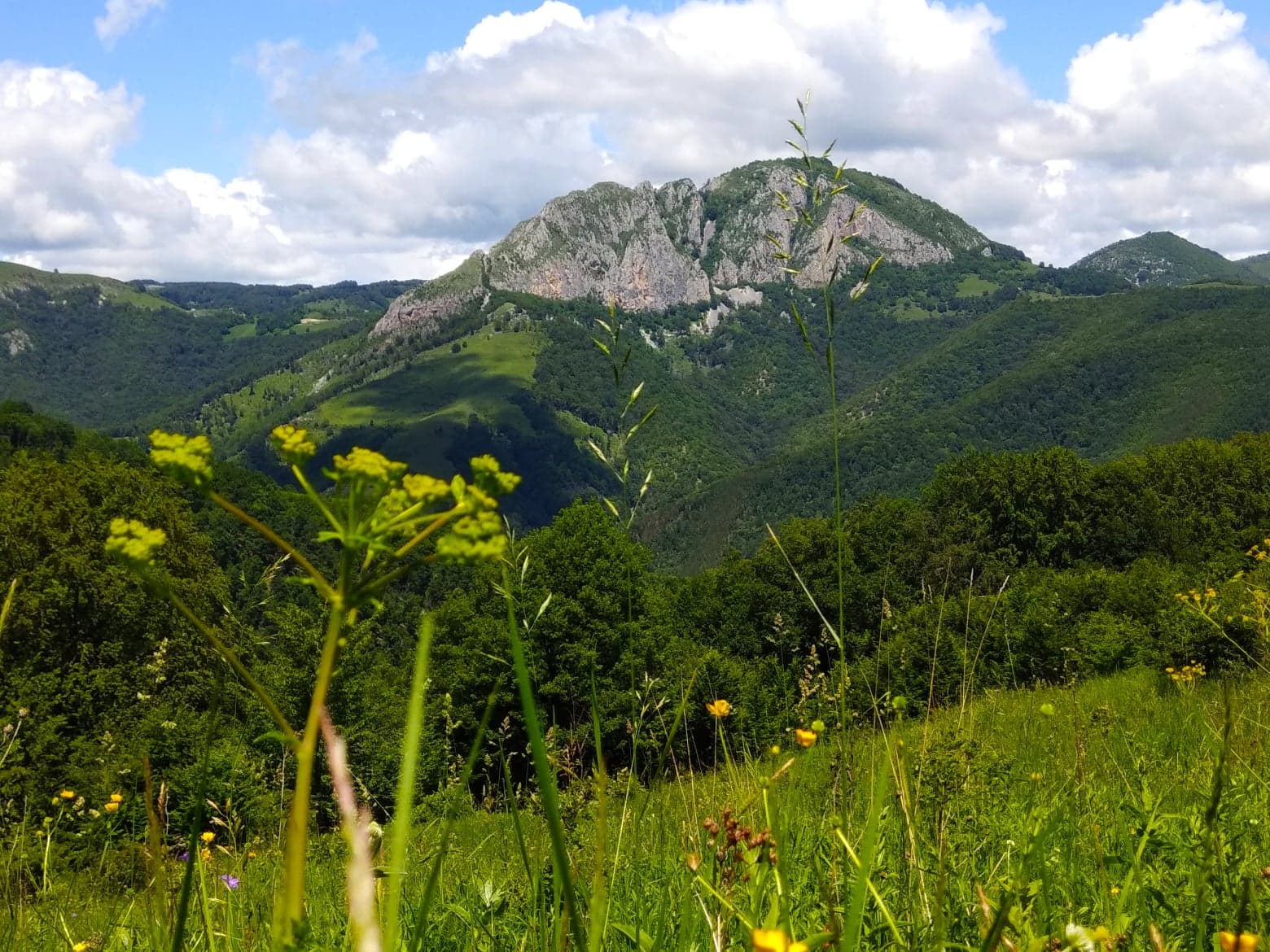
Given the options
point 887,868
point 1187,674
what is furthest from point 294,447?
point 1187,674

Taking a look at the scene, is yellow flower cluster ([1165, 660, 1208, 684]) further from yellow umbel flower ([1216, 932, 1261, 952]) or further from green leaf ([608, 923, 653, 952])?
yellow umbel flower ([1216, 932, 1261, 952])

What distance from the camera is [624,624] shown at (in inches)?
964

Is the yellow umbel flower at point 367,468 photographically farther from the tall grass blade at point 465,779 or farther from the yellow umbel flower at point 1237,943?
the yellow umbel flower at point 1237,943

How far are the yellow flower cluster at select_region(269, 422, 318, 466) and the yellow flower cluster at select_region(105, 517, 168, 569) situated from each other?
0.14m

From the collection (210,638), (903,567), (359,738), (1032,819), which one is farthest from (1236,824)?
(903,567)

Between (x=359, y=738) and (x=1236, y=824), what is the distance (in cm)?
1538

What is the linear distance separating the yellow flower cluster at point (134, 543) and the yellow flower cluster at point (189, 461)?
6 cm

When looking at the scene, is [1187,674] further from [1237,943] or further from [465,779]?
[465,779]

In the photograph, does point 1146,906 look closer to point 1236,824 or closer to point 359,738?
point 1236,824

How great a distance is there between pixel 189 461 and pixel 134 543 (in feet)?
0.28

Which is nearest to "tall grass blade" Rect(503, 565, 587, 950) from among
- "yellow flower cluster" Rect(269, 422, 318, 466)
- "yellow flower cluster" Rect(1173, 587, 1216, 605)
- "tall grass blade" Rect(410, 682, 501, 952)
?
"tall grass blade" Rect(410, 682, 501, 952)

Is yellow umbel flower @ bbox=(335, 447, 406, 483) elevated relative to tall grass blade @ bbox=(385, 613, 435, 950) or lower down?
elevated

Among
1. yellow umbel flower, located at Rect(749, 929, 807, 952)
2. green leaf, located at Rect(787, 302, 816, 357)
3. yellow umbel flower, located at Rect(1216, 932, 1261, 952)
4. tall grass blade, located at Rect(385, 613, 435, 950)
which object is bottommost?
yellow umbel flower, located at Rect(1216, 932, 1261, 952)

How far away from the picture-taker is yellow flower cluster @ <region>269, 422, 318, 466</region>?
33.7 inches
